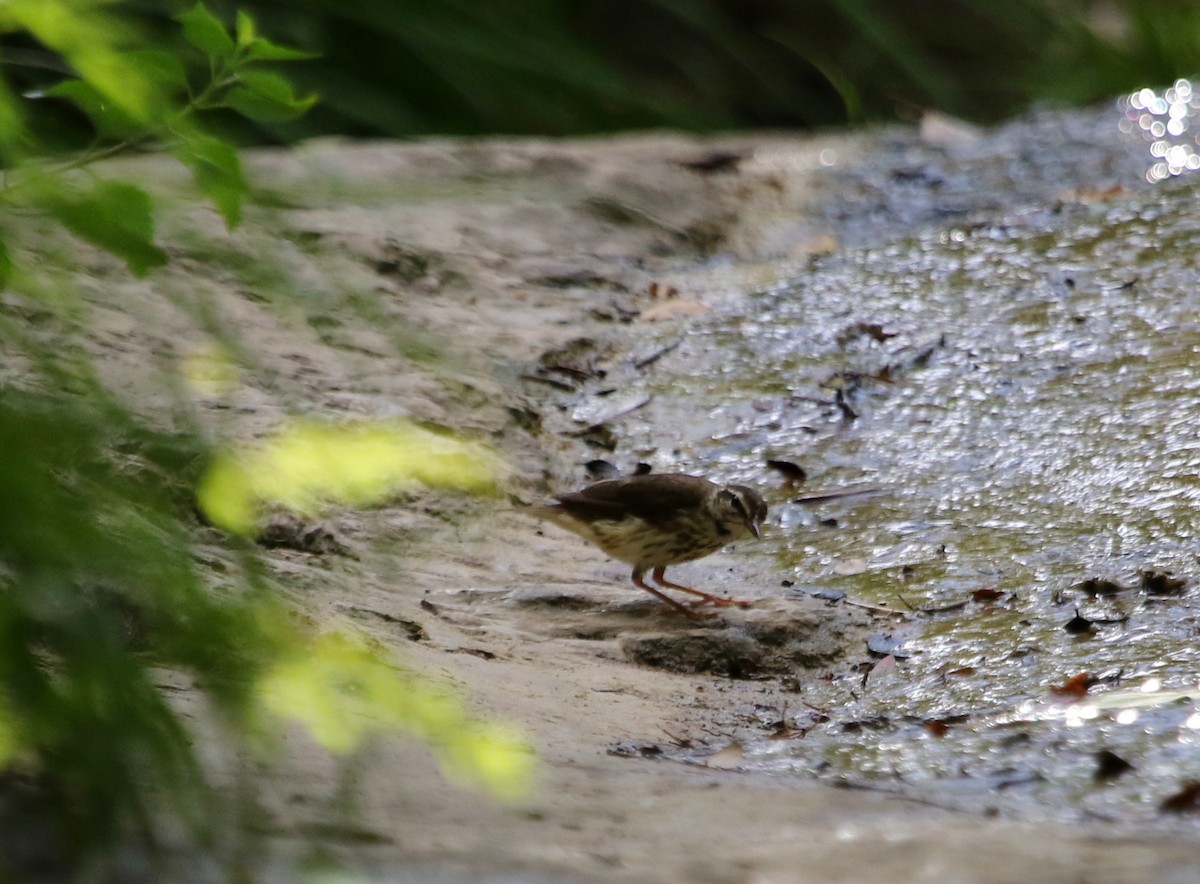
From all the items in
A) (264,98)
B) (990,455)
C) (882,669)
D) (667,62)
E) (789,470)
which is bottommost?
(882,669)

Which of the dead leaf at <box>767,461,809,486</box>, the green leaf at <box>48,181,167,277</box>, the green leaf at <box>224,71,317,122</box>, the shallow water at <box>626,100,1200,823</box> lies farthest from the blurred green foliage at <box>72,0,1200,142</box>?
the green leaf at <box>48,181,167,277</box>

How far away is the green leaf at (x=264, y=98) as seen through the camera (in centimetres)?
245

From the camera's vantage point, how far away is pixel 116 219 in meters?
2.05

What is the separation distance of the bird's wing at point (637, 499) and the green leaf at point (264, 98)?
175 centimetres

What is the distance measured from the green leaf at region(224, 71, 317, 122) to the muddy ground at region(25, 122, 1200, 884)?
15cm

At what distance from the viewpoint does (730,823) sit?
215 centimetres

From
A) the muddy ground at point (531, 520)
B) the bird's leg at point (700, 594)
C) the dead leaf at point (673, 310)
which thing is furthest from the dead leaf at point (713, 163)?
the bird's leg at point (700, 594)

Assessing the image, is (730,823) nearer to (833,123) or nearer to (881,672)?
(881,672)

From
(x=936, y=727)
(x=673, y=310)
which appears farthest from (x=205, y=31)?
(x=673, y=310)

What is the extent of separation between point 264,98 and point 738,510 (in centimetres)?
191

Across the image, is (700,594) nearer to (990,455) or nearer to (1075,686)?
(990,455)

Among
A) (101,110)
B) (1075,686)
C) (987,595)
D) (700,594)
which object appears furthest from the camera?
(700,594)

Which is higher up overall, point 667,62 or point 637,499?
point 667,62

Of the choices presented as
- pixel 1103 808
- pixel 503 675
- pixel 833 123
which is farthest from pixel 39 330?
pixel 833 123
